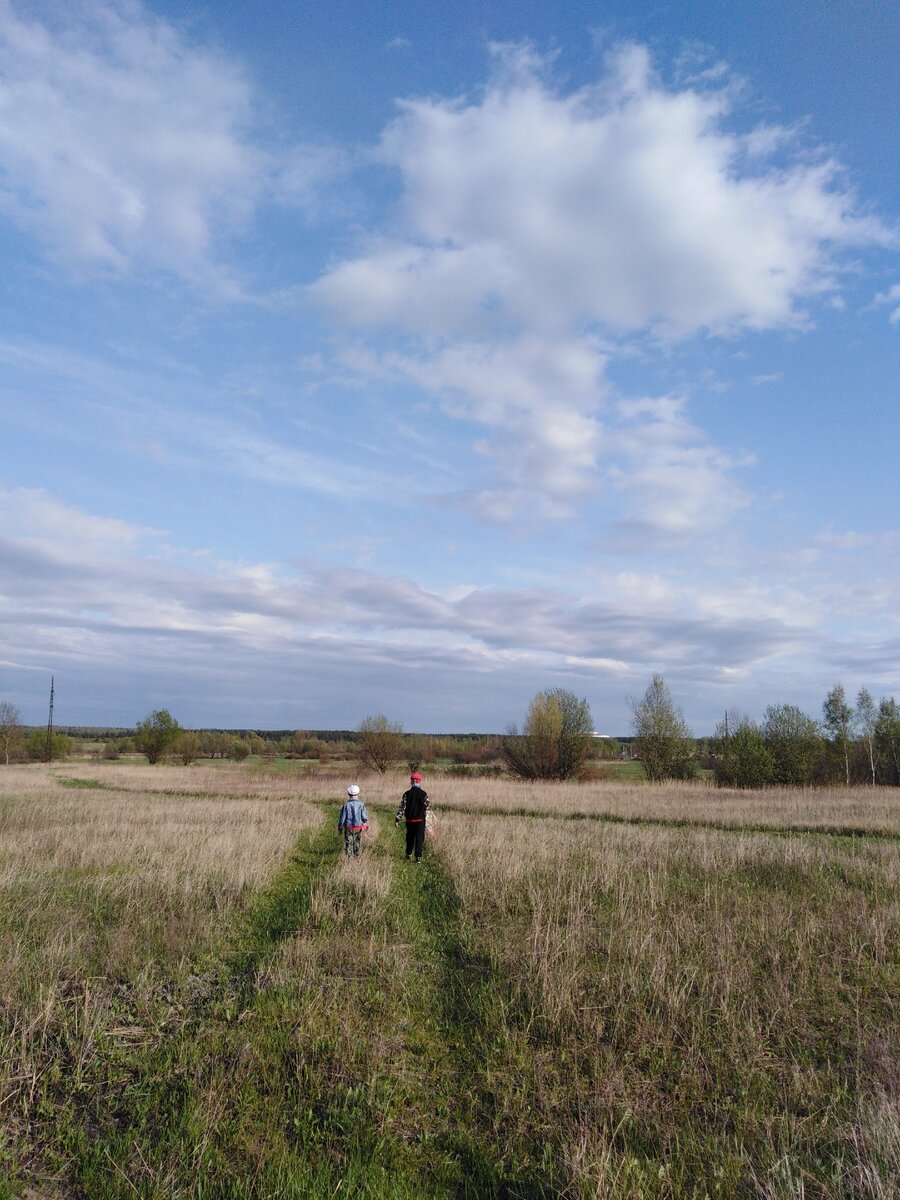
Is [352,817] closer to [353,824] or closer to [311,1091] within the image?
[353,824]

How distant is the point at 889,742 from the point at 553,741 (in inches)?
1160

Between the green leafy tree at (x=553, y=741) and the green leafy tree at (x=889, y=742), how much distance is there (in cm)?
2577

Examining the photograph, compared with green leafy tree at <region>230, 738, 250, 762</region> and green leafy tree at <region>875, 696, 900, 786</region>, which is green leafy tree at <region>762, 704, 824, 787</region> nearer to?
green leafy tree at <region>875, 696, 900, 786</region>

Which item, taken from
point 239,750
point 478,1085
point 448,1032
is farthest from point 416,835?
point 239,750

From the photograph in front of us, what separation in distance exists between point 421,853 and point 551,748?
45491mm

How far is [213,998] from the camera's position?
7152 mm

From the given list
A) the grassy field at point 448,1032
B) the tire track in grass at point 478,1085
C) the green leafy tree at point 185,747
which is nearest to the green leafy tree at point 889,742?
the grassy field at point 448,1032

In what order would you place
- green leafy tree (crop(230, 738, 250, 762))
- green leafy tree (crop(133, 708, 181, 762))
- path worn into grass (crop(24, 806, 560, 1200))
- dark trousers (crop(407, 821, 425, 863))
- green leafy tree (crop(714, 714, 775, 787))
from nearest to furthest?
path worn into grass (crop(24, 806, 560, 1200)), dark trousers (crop(407, 821, 425, 863)), green leafy tree (crop(714, 714, 775, 787)), green leafy tree (crop(133, 708, 181, 762)), green leafy tree (crop(230, 738, 250, 762))

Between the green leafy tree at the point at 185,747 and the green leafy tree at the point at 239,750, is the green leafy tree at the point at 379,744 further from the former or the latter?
the green leafy tree at the point at 239,750

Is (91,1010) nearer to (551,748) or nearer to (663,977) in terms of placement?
(663,977)

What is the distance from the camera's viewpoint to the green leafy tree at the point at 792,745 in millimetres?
54219

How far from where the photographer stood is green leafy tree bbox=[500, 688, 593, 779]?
59938 mm

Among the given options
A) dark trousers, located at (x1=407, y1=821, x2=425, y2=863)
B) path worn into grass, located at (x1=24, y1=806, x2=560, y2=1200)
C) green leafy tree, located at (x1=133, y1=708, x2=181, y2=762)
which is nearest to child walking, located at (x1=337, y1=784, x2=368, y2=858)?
dark trousers, located at (x1=407, y1=821, x2=425, y2=863)

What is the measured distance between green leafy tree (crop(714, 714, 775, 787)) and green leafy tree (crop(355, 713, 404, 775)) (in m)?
27.7
